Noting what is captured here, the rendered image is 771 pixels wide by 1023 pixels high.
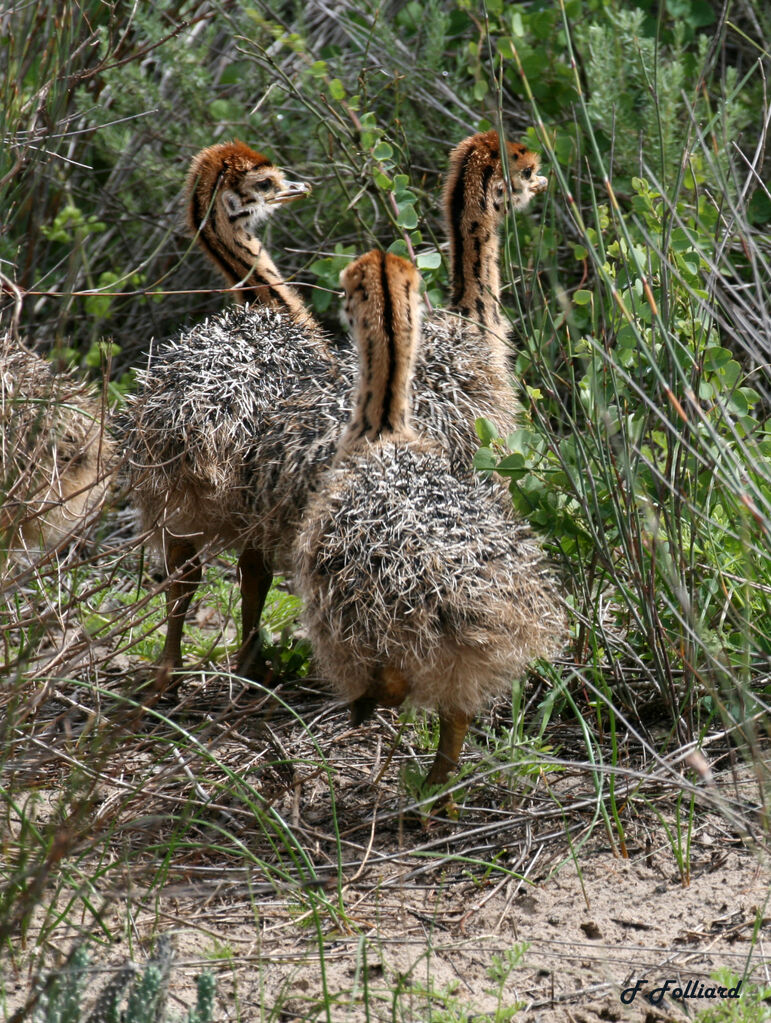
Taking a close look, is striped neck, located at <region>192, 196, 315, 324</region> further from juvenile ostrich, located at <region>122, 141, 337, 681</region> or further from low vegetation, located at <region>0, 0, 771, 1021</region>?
low vegetation, located at <region>0, 0, 771, 1021</region>

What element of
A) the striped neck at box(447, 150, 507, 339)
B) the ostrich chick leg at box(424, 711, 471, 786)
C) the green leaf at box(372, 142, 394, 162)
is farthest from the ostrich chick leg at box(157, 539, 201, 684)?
the green leaf at box(372, 142, 394, 162)

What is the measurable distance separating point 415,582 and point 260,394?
1.24m

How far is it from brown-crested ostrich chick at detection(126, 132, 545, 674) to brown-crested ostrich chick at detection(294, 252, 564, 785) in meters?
0.38

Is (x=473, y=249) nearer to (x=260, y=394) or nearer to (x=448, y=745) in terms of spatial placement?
(x=260, y=394)

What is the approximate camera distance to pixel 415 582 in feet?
10.1

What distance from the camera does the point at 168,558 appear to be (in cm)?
433

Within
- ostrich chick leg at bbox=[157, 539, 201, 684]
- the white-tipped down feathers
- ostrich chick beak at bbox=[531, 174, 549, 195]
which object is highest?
ostrich chick beak at bbox=[531, 174, 549, 195]

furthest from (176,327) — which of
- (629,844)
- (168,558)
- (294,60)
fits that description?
(629,844)

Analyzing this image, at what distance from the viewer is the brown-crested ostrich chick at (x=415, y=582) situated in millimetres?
3104

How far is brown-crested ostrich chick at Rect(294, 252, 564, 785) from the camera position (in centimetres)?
310

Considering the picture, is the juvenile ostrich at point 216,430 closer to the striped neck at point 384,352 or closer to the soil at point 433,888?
the striped neck at point 384,352

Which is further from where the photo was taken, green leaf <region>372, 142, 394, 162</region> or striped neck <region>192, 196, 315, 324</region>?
striped neck <region>192, 196, 315, 324</region>

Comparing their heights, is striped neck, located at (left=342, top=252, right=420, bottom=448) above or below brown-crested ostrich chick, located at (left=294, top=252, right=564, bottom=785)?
above

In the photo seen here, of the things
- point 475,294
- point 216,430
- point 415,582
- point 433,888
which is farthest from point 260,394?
point 433,888
